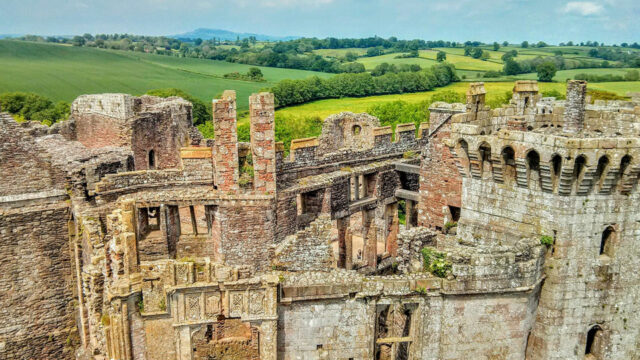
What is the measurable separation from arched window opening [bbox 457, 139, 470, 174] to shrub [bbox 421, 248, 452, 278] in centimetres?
270

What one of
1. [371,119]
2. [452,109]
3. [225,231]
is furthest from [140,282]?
[371,119]

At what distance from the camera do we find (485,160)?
50.3 ft

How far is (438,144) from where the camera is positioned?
912 inches

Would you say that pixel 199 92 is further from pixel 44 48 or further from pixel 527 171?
pixel 527 171

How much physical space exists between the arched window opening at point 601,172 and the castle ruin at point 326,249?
5cm

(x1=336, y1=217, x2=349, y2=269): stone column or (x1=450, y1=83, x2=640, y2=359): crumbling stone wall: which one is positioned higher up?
(x1=450, y1=83, x2=640, y2=359): crumbling stone wall

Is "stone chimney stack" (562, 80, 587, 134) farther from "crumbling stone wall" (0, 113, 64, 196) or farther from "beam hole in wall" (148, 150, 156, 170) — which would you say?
"beam hole in wall" (148, 150, 156, 170)

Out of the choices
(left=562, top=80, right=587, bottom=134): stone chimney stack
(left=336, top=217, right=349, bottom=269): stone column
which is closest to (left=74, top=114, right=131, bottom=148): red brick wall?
(left=336, top=217, right=349, bottom=269): stone column

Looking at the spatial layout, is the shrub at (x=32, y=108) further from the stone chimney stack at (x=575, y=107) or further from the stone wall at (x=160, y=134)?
the stone chimney stack at (x=575, y=107)

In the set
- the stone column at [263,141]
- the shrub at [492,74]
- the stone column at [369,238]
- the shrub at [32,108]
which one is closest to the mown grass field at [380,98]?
the shrub at [492,74]

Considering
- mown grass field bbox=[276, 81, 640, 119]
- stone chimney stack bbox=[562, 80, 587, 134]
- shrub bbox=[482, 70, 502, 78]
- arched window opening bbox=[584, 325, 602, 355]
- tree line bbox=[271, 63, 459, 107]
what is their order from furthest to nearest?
shrub bbox=[482, 70, 502, 78]
tree line bbox=[271, 63, 459, 107]
mown grass field bbox=[276, 81, 640, 119]
stone chimney stack bbox=[562, 80, 587, 134]
arched window opening bbox=[584, 325, 602, 355]

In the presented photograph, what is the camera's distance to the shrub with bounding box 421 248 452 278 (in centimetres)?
1391

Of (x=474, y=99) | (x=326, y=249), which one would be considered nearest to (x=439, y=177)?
(x=474, y=99)

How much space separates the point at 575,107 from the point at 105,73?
90859 millimetres
